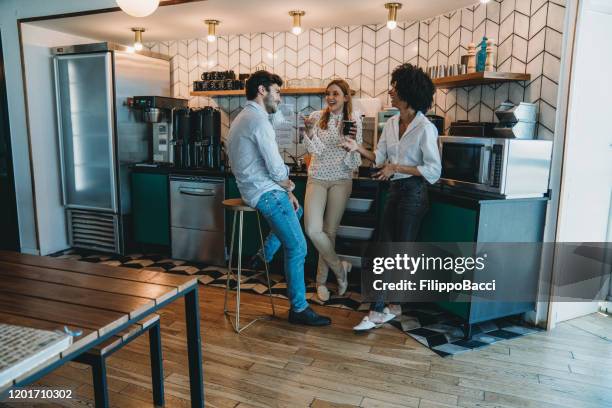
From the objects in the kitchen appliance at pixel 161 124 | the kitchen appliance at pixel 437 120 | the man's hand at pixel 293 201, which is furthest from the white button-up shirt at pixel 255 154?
the kitchen appliance at pixel 161 124

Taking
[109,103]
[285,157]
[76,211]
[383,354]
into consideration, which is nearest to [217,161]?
[285,157]

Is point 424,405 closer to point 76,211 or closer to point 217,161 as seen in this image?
point 217,161

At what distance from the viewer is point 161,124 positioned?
15.0 feet

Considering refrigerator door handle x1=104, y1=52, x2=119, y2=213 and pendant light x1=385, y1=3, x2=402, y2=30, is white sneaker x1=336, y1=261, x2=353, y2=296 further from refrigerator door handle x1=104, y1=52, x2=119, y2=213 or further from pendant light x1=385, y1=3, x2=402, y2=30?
refrigerator door handle x1=104, y1=52, x2=119, y2=213

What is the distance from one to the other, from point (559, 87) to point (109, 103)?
3.74 meters

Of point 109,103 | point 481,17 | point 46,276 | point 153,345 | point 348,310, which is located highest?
point 481,17

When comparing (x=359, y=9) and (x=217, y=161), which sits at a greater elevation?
(x=359, y=9)

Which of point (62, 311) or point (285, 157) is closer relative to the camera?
point (62, 311)

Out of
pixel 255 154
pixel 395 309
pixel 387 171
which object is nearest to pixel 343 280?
pixel 395 309

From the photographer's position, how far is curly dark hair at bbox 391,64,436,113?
2.66 meters

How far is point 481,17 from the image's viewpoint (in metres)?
3.40

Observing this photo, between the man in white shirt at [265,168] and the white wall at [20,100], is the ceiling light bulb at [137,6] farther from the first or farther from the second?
the white wall at [20,100]

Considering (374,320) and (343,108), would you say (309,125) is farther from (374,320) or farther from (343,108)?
(374,320)

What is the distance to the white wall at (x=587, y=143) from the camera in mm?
2756
